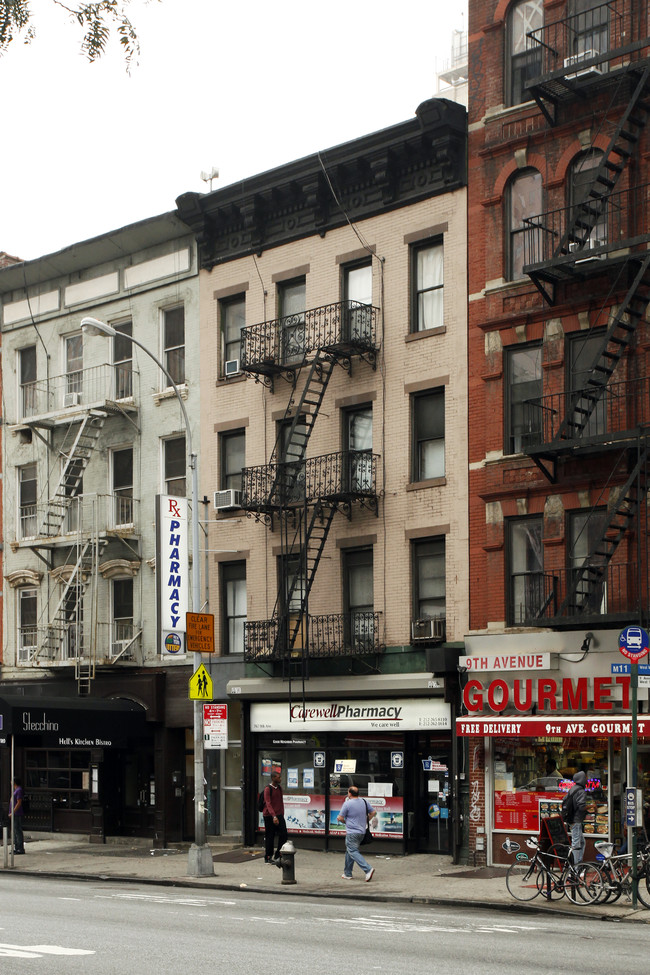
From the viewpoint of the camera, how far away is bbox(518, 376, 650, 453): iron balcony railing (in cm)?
2359

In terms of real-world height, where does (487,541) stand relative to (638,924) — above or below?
above

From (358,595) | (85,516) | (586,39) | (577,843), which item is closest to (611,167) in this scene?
(586,39)

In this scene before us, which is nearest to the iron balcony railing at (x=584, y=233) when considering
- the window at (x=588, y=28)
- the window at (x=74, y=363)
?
the window at (x=588, y=28)

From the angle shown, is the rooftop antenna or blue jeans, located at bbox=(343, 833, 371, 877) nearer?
blue jeans, located at bbox=(343, 833, 371, 877)

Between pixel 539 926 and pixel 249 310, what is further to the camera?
pixel 249 310

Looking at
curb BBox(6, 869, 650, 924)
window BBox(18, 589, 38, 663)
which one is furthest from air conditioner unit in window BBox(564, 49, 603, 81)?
window BBox(18, 589, 38, 663)

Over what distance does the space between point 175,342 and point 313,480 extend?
6.39m

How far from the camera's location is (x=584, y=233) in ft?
81.9

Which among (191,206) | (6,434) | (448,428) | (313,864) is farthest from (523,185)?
(6,434)

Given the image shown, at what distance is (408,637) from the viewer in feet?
89.3

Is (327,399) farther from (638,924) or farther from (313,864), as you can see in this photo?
(638,924)

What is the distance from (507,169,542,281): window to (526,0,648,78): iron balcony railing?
6.52 ft

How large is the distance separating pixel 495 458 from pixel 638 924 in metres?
11.1

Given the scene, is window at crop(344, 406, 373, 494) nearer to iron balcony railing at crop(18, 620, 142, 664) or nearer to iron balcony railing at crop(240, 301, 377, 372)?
iron balcony railing at crop(240, 301, 377, 372)
